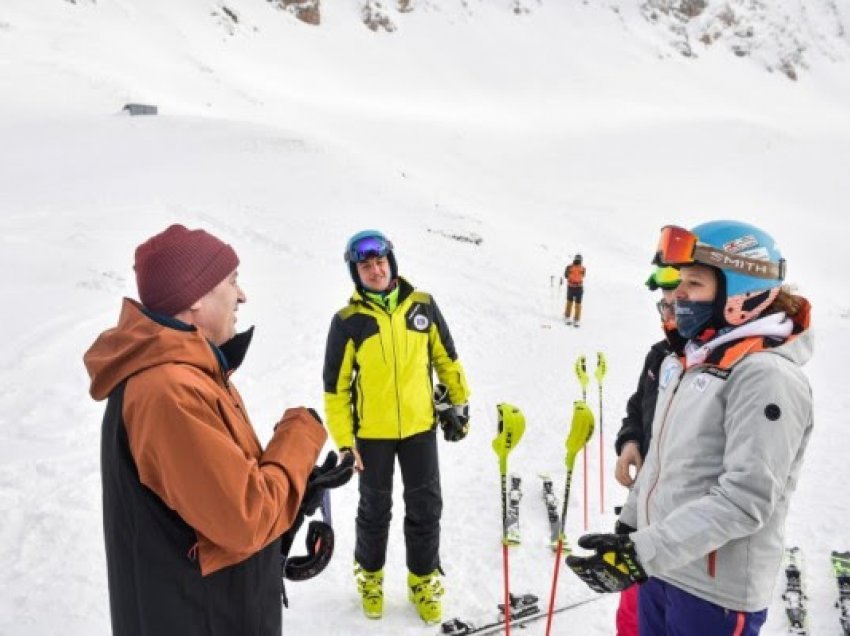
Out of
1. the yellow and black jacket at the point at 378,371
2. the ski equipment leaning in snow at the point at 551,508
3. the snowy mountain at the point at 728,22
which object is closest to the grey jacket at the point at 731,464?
the yellow and black jacket at the point at 378,371

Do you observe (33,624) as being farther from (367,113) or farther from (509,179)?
(367,113)

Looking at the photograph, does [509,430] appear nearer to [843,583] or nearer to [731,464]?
[731,464]

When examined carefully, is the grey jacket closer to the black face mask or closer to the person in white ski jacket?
the person in white ski jacket

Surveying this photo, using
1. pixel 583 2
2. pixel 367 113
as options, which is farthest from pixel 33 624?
pixel 583 2

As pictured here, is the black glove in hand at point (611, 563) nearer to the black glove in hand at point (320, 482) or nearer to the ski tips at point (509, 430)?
the black glove in hand at point (320, 482)

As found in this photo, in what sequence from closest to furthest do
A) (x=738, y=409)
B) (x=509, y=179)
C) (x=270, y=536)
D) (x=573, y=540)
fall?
1. (x=270, y=536)
2. (x=738, y=409)
3. (x=573, y=540)
4. (x=509, y=179)

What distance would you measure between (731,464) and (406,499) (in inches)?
95.3

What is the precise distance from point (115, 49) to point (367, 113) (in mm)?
16387

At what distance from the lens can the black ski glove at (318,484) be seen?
8.46 ft

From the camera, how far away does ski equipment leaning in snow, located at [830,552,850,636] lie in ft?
14.1

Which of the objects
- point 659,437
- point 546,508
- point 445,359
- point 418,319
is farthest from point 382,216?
point 659,437

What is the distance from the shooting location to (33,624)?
387 cm

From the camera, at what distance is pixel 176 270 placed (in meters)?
2.15

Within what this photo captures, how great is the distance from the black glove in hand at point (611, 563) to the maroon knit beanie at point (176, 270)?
1678 mm
